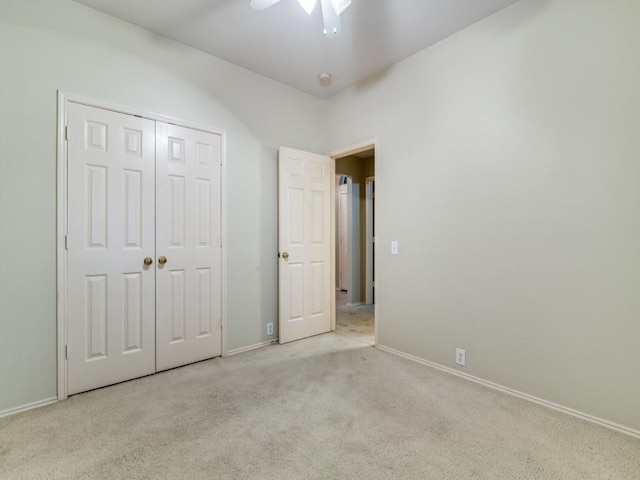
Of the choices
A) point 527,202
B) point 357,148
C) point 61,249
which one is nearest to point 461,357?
point 527,202

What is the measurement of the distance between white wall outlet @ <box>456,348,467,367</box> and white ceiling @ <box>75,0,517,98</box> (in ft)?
8.37

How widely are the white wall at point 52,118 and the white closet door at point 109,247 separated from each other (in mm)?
119

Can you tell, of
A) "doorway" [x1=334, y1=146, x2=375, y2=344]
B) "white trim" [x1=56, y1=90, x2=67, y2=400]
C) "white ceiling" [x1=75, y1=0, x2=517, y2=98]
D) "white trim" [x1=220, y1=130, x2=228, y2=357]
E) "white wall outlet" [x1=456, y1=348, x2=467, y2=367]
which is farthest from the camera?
"doorway" [x1=334, y1=146, x2=375, y2=344]

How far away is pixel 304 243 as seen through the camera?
11.4ft

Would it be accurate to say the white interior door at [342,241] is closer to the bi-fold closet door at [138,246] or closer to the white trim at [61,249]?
the bi-fold closet door at [138,246]

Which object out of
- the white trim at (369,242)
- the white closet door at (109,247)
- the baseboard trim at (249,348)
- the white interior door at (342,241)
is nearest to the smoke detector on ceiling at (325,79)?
the white closet door at (109,247)

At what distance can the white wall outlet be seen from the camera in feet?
8.21

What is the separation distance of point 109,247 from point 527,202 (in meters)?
3.00

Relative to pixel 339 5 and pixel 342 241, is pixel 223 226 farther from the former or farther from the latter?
pixel 342 241

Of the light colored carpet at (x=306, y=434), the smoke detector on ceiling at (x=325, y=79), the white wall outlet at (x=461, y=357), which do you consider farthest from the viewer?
the smoke detector on ceiling at (x=325, y=79)

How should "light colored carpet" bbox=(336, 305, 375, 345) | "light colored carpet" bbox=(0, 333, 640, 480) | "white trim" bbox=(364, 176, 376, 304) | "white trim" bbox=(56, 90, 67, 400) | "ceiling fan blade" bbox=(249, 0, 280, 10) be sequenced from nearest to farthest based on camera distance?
1. "light colored carpet" bbox=(0, 333, 640, 480)
2. "ceiling fan blade" bbox=(249, 0, 280, 10)
3. "white trim" bbox=(56, 90, 67, 400)
4. "light colored carpet" bbox=(336, 305, 375, 345)
5. "white trim" bbox=(364, 176, 376, 304)

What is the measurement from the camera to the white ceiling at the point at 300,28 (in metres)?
2.24

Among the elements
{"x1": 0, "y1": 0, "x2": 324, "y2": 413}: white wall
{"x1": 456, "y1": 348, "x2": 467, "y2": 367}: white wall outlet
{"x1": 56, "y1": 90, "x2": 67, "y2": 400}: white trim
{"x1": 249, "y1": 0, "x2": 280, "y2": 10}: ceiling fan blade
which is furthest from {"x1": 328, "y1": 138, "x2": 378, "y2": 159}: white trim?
{"x1": 56, "y1": 90, "x2": 67, "y2": 400}: white trim

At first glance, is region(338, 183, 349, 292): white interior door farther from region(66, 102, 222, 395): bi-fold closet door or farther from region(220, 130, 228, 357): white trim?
region(66, 102, 222, 395): bi-fold closet door
